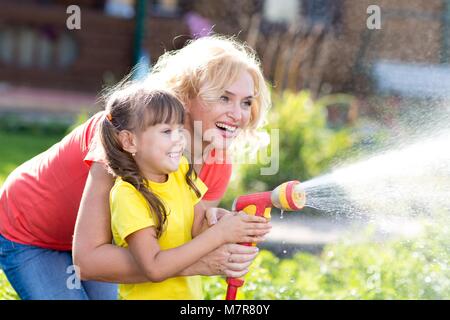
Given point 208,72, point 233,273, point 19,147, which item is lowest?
point 19,147

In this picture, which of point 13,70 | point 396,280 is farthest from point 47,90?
point 396,280

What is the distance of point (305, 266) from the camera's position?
4.57 metres

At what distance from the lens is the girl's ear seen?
8.82 feet

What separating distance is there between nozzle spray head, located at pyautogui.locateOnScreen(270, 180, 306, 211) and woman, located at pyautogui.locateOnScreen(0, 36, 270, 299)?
353 mm

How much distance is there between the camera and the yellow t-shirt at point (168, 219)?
8.55 feet

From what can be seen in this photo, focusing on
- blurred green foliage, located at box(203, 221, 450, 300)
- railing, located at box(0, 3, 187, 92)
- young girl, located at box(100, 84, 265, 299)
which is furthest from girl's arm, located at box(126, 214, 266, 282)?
railing, located at box(0, 3, 187, 92)

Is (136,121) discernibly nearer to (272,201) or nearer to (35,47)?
(272,201)

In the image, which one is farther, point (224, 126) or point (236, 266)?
point (224, 126)

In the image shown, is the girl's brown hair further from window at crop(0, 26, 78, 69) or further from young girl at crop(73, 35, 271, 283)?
window at crop(0, 26, 78, 69)

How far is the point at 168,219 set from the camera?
273 centimetres

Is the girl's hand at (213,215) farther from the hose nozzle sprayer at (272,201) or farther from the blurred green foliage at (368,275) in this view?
the blurred green foliage at (368,275)

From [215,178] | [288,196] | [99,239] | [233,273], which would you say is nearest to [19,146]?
[215,178]

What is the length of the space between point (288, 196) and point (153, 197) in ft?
1.27

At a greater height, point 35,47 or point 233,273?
point 35,47
